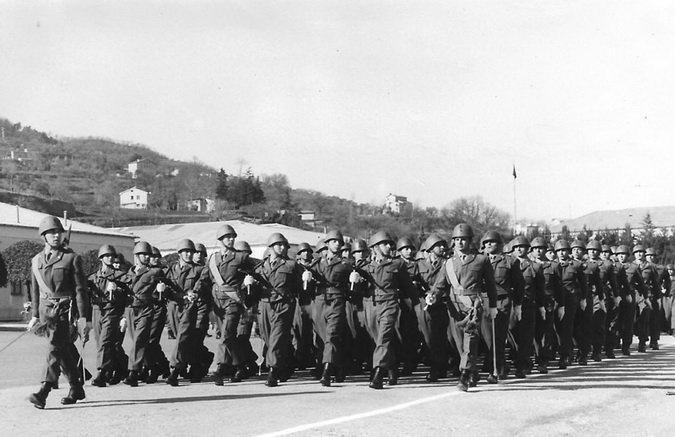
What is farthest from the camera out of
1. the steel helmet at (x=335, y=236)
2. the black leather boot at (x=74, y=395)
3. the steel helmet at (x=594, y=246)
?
the steel helmet at (x=594, y=246)

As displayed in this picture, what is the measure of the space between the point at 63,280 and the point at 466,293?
495 cm

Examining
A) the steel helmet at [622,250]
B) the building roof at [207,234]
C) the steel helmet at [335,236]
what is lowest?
the steel helmet at [622,250]

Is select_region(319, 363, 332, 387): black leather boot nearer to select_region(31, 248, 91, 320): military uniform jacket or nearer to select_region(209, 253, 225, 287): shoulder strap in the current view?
select_region(209, 253, 225, 287): shoulder strap

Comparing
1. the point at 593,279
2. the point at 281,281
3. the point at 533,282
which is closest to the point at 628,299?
the point at 593,279

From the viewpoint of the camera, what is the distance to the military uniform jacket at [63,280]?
10070 millimetres

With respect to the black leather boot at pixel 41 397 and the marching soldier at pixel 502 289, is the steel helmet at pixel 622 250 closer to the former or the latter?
the marching soldier at pixel 502 289

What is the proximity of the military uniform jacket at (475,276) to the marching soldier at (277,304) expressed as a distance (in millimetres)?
2015

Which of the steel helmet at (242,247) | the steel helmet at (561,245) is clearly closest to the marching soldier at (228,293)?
the steel helmet at (242,247)

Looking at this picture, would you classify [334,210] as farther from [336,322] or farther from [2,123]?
[336,322]

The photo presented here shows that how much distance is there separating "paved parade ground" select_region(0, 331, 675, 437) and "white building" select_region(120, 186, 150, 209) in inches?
4841

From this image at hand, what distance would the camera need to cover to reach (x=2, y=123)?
18312 centimetres

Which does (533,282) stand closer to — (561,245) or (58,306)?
(561,245)

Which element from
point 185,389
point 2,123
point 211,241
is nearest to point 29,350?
point 185,389

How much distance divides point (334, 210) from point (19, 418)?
119958 millimetres
